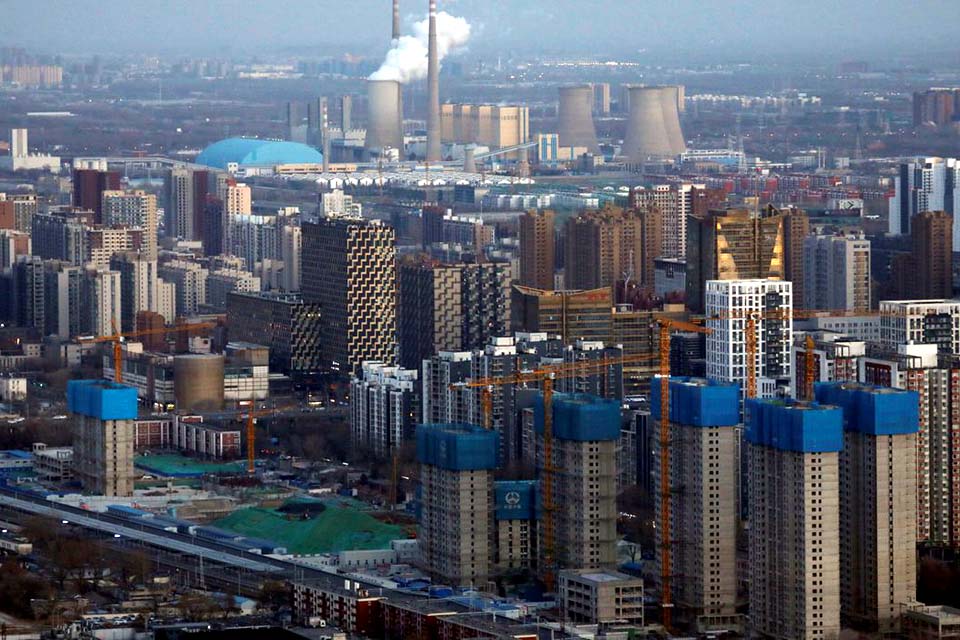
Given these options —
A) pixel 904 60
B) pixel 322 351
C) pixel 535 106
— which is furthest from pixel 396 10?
pixel 322 351

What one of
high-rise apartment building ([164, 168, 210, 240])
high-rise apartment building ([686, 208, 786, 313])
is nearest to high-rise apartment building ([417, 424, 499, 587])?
high-rise apartment building ([686, 208, 786, 313])

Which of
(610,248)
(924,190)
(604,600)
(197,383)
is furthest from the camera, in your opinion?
(924,190)

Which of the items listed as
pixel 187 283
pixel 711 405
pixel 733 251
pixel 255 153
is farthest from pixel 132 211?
pixel 711 405

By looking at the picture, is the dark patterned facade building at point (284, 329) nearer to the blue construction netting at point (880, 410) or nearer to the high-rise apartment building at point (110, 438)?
the high-rise apartment building at point (110, 438)

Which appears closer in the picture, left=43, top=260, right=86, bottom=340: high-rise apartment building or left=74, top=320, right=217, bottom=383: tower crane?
left=74, top=320, right=217, bottom=383: tower crane

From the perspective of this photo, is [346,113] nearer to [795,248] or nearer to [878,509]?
[795,248]

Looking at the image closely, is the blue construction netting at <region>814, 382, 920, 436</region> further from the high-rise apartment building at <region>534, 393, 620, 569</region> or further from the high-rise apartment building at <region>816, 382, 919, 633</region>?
the high-rise apartment building at <region>534, 393, 620, 569</region>
